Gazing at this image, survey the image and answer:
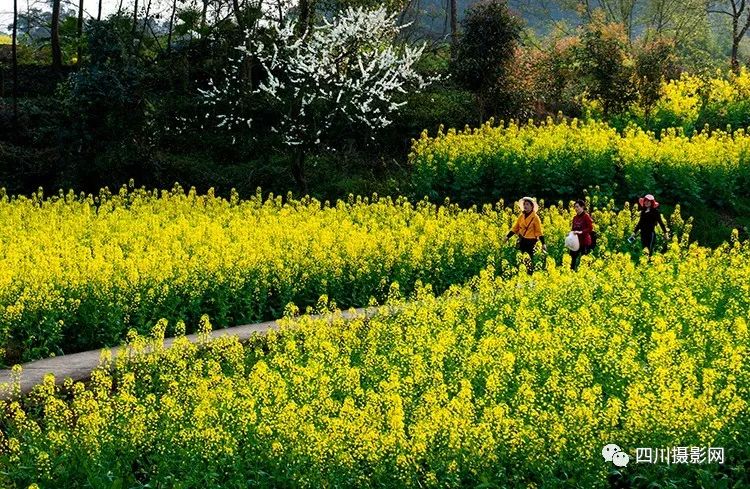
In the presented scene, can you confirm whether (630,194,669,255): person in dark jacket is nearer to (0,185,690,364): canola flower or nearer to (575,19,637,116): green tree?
(0,185,690,364): canola flower

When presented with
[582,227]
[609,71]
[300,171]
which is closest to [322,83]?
[300,171]

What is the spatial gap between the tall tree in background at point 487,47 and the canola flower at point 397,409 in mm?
15627

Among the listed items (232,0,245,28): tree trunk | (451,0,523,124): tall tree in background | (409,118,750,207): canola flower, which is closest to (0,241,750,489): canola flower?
(409,118,750,207): canola flower

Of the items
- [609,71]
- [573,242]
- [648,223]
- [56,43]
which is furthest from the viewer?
[56,43]

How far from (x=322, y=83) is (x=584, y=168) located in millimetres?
6910

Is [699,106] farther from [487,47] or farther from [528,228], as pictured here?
A: [528,228]

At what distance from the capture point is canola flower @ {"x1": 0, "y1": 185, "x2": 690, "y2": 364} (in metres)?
10.8

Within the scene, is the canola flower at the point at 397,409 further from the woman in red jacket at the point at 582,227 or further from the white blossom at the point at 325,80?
the white blossom at the point at 325,80

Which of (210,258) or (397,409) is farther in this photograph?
(210,258)

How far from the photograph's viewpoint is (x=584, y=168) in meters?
20.3

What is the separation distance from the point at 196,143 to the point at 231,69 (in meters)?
3.26

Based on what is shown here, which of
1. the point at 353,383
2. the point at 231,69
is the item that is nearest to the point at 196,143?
the point at 231,69

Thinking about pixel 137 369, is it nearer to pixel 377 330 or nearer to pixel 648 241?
pixel 377 330

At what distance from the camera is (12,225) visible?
1532cm
